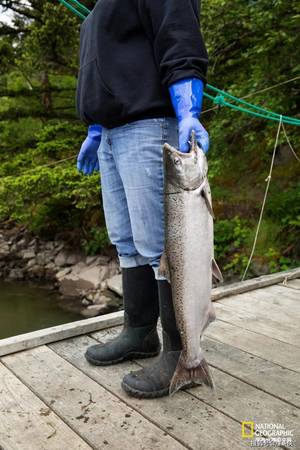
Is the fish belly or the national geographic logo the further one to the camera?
the fish belly

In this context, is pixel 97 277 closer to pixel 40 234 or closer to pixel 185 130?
pixel 40 234

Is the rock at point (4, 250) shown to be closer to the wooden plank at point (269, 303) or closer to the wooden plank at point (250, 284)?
the wooden plank at point (250, 284)

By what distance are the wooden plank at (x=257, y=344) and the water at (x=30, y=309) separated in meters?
4.57

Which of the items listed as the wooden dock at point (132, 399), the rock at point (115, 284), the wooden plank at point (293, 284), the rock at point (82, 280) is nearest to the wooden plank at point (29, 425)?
the wooden dock at point (132, 399)

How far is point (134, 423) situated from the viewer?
198cm

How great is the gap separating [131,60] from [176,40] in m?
0.26

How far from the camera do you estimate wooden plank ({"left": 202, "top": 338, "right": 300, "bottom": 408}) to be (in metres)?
2.22

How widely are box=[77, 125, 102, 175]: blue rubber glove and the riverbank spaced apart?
498cm

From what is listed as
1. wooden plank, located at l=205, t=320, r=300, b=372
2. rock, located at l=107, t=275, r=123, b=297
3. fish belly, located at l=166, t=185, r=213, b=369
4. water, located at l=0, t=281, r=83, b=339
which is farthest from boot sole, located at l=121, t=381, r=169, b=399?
rock, located at l=107, t=275, r=123, b=297

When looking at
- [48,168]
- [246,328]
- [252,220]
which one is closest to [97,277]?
[48,168]

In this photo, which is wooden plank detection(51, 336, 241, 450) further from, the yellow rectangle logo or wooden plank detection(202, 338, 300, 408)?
wooden plank detection(202, 338, 300, 408)

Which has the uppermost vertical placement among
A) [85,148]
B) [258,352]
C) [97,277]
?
[85,148]

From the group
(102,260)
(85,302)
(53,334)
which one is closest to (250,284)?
(53,334)

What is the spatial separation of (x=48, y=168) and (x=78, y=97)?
5.94 metres
